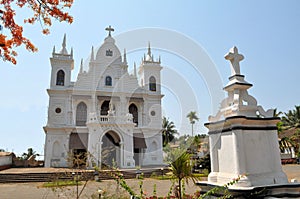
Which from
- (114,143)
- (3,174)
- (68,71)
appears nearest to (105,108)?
(114,143)

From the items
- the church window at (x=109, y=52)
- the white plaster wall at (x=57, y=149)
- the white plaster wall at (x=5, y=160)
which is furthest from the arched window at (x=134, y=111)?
the white plaster wall at (x=5, y=160)

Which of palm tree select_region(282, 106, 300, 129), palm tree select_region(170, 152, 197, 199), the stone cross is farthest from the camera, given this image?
palm tree select_region(282, 106, 300, 129)

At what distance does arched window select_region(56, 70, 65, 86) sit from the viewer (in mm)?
25078

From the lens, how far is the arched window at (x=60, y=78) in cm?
2508

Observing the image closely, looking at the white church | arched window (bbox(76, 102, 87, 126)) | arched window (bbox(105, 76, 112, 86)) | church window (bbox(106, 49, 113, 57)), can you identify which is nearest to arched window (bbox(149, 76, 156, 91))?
the white church

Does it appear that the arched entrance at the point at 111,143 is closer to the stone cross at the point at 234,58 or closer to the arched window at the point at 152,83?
the arched window at the point at 152,83

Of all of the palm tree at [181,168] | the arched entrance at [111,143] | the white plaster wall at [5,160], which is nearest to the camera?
the palm tree at [181,168]

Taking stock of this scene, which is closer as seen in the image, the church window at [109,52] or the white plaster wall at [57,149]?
the white plaster wall at [57,149]

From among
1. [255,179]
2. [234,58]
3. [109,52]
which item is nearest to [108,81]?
[109,52]

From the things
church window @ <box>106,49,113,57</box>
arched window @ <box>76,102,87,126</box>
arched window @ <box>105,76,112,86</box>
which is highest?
church window @ <box>106,49,113,57</box>

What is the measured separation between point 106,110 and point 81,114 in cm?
271

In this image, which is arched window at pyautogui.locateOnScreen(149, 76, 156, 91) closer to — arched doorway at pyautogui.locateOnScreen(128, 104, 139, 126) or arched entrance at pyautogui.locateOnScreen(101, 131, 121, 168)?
arched doorway at pyautogui.locateOnScreen(128, 104, 139, 126)

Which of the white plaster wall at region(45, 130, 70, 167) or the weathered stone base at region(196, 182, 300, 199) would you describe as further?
the white plaster wall at region(45, 130, 70, 167)

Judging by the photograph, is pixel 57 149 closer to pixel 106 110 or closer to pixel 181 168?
pixel 106 110
